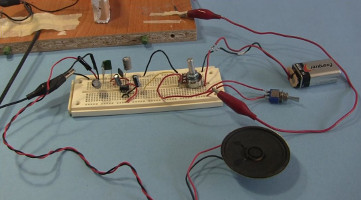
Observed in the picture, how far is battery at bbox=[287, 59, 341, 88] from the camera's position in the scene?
1.07 metres

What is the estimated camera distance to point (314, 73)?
107cm

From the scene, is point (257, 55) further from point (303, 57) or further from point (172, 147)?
point (172, 147)

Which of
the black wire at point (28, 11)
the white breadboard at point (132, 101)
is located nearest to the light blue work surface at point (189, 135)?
the white breadboard at point (132, 101)

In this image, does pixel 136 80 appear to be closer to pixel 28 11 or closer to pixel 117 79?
pixel 117 79

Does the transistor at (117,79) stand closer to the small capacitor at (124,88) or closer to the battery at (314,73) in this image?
the small capacitor at (124,88)

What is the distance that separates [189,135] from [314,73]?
455 millimetres

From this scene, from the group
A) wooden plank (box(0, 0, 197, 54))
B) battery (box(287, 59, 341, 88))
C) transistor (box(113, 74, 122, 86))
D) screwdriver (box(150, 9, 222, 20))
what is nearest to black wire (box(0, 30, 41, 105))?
wooden plank (box(0, 0, 197, 54))

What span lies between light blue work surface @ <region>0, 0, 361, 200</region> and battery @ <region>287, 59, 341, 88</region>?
26mm

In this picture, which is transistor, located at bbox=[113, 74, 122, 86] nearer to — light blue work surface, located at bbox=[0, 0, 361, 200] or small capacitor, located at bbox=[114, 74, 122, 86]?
small capacitor, located at bbox=[114, 74, 122, 86]

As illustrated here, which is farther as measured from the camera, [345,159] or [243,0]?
[243,0]

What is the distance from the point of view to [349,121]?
1.00m

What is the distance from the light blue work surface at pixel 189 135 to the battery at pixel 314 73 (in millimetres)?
26

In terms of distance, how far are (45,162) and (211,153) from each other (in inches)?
18.3

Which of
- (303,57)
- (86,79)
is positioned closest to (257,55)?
(303,57)
